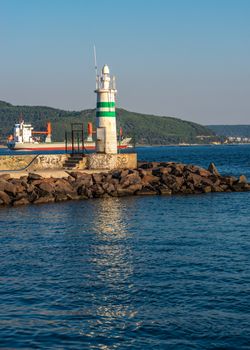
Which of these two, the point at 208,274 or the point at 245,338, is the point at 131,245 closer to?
the point at 208,274

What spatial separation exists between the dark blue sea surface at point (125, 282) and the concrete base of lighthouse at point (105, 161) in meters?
12.9

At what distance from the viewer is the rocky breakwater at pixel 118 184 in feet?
113

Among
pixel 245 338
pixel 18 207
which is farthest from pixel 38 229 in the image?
pixel 245 338

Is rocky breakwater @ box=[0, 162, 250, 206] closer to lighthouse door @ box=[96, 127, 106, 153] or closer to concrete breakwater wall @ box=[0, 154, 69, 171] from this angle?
lighthouse door @ box=[96, 127, 106, 153]

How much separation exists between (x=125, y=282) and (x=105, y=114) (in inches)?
1051

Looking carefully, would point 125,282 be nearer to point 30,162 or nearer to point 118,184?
point 118,184

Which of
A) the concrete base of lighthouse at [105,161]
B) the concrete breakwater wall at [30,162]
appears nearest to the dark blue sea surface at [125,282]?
the concrete base of lighthouse at [105,161]

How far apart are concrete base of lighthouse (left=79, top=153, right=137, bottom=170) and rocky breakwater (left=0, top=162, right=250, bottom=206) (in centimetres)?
113

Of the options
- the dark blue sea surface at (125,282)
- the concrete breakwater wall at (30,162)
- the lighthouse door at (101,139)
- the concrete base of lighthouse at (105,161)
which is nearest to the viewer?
the dark blue sea surface at (125,282)

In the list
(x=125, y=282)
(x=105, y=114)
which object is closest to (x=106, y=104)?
(x=105, y=114)

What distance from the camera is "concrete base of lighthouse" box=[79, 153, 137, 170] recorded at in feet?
136

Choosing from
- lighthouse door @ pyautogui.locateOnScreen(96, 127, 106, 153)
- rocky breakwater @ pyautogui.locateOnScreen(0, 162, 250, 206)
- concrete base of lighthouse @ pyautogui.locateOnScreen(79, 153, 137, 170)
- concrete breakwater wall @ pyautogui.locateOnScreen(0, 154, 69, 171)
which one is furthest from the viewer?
lighthouse door @ pyautogui.locateOnScreen(96, 127, 106, 153)

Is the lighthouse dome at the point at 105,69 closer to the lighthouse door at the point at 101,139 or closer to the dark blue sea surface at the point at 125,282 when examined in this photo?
the lighthouse door at the point at 101,139

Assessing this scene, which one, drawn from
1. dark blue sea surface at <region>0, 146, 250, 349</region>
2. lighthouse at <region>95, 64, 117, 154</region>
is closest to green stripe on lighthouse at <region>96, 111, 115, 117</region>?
lighthouse at <region>95, 64, 117, 154</region>
